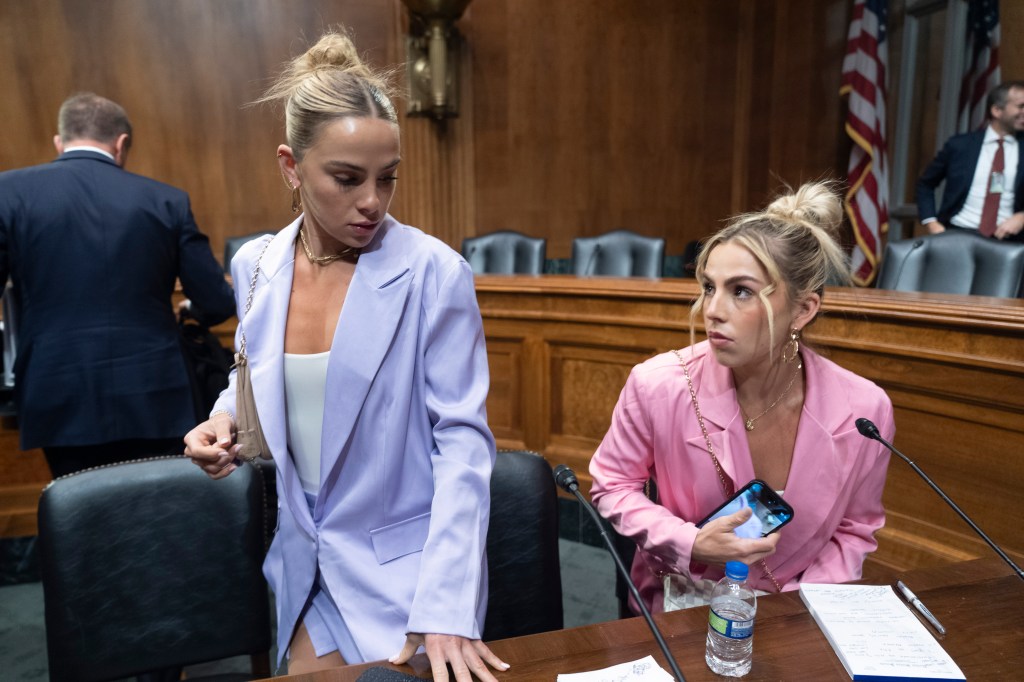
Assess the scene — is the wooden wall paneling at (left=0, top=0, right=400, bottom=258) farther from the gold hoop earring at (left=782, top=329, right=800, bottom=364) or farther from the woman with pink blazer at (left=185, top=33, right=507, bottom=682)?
the gold hoop earring at (left=782, top=329, right=800, bottom=364)

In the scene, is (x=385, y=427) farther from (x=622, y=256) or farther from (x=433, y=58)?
(x=433, y=58)

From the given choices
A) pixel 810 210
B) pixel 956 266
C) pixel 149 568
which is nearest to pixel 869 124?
pixel 956 266

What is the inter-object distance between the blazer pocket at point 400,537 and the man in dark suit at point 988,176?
373cm

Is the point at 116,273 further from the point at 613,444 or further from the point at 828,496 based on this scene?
the point at 828,496

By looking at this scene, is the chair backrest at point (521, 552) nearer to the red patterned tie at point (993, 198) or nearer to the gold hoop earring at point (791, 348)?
the gold hoop earring at point (791, 348)

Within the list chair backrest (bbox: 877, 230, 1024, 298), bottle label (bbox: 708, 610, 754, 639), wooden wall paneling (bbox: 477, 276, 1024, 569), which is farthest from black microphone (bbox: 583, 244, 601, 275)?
bottle label (bbox: 708, 610, 754, 639)

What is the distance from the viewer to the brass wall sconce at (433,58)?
484 cm

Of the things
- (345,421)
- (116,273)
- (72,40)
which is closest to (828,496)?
(345,421)

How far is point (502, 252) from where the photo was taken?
4.48 m

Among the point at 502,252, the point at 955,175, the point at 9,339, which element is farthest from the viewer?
the point at 502,252

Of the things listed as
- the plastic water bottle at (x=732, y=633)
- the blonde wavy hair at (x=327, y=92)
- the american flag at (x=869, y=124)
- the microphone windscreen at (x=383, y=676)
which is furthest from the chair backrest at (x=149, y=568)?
the american flag at (x=869, y=124)

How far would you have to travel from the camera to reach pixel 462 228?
5523mm

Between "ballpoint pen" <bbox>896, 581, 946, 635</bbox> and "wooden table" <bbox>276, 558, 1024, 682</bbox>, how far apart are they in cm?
1

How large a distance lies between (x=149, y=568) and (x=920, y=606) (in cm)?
132
